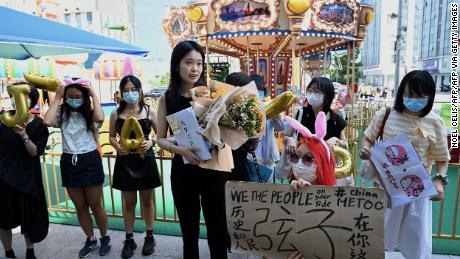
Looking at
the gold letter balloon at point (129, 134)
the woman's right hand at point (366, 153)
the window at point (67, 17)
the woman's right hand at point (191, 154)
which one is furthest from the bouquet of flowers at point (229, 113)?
the window at point (67, 17)

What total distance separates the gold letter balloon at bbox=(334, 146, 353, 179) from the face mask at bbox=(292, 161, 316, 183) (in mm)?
206

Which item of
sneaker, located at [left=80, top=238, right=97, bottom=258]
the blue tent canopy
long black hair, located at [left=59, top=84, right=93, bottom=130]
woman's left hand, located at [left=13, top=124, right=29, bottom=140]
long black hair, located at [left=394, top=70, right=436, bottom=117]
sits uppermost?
the blue tent canopy

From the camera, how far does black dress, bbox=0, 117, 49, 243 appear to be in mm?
2848

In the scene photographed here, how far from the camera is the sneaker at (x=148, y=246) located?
10.4 feet

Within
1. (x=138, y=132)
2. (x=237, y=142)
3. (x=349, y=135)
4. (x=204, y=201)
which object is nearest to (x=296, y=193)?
(x=237, y=142)

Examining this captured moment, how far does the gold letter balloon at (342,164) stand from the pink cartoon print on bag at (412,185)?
32cm

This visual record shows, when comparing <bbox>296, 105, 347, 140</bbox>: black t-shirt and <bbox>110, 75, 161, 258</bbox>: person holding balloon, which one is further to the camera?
<bbox>110, 75, 161, 258</bbox>: person holding balloon

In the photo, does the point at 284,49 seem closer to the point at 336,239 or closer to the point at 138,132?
the point at 138,132

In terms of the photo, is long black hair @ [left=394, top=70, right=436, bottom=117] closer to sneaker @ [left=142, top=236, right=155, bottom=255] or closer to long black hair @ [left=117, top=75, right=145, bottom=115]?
long black hair @ [left=117, top=75, right=145, bottom=115]

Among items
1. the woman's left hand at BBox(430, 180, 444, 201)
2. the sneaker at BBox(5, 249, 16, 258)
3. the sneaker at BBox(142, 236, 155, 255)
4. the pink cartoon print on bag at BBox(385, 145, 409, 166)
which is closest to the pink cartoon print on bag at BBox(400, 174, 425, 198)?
the pink cartoon print on bag at BBox(385, 145, 409, 166)

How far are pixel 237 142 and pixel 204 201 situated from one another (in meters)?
0.49

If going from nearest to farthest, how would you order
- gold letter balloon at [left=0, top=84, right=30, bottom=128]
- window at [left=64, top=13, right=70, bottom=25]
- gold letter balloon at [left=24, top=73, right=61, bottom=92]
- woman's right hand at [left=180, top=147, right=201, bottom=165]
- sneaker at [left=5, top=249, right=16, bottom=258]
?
woman's right hand at [left=180, top=147, right=201, bottom=165], gold letter balloon at [left=0, top=84, right=30, bottom=128], gold letter balloon at [left=24, top=73, right=61, bottom=92], sneaker at [left=5, top=249, right=16, bottom=258], window at [left=64, top=13, right=70, bottom=25]


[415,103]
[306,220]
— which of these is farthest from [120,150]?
[415,103]

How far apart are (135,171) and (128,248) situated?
0.74 metres
